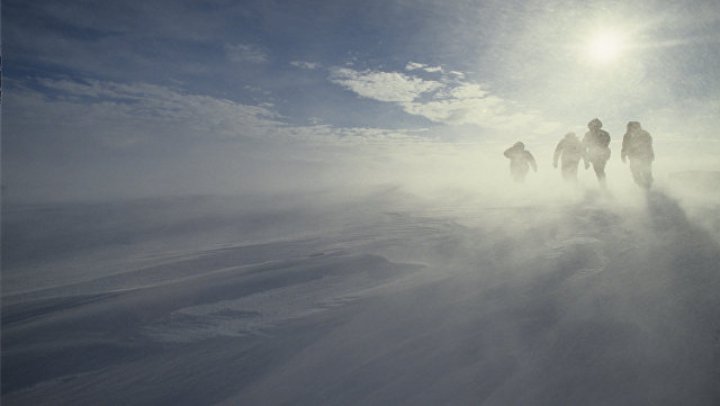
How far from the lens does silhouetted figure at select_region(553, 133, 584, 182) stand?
1630 centimetres

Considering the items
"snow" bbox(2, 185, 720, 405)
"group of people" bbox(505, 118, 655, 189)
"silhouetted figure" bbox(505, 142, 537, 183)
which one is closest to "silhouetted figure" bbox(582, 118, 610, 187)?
"group of people" bbox(505, 118, 655, 189)

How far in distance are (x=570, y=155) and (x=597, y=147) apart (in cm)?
172

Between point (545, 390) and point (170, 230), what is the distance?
13.6 meters

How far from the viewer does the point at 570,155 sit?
1638 cm

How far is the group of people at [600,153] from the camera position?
40.3 feet

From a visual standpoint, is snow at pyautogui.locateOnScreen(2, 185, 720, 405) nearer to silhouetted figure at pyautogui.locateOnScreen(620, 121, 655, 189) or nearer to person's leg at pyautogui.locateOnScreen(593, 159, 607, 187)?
silhouetted figure at pyautogui.locateOnScreen(620, 121, 655, 189)

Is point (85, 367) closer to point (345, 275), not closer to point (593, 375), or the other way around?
point (345, 275)

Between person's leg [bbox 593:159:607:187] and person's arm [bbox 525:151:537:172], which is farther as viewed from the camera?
person's arm [bbox 525:151:537:172]

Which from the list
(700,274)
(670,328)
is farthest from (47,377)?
(700,274)

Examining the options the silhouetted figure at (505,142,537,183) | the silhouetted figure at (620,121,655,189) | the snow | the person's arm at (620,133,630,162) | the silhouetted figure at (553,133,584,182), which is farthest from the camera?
the silhouetted figure at (505,142,537,183)

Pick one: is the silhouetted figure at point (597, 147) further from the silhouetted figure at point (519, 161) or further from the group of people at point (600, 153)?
Answer: the silhouetted figure at point (519, 161)

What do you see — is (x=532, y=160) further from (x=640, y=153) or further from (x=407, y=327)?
(x=407, y=327)

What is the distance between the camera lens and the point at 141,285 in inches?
189

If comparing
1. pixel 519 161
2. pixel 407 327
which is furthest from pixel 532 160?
pixel 407 327
